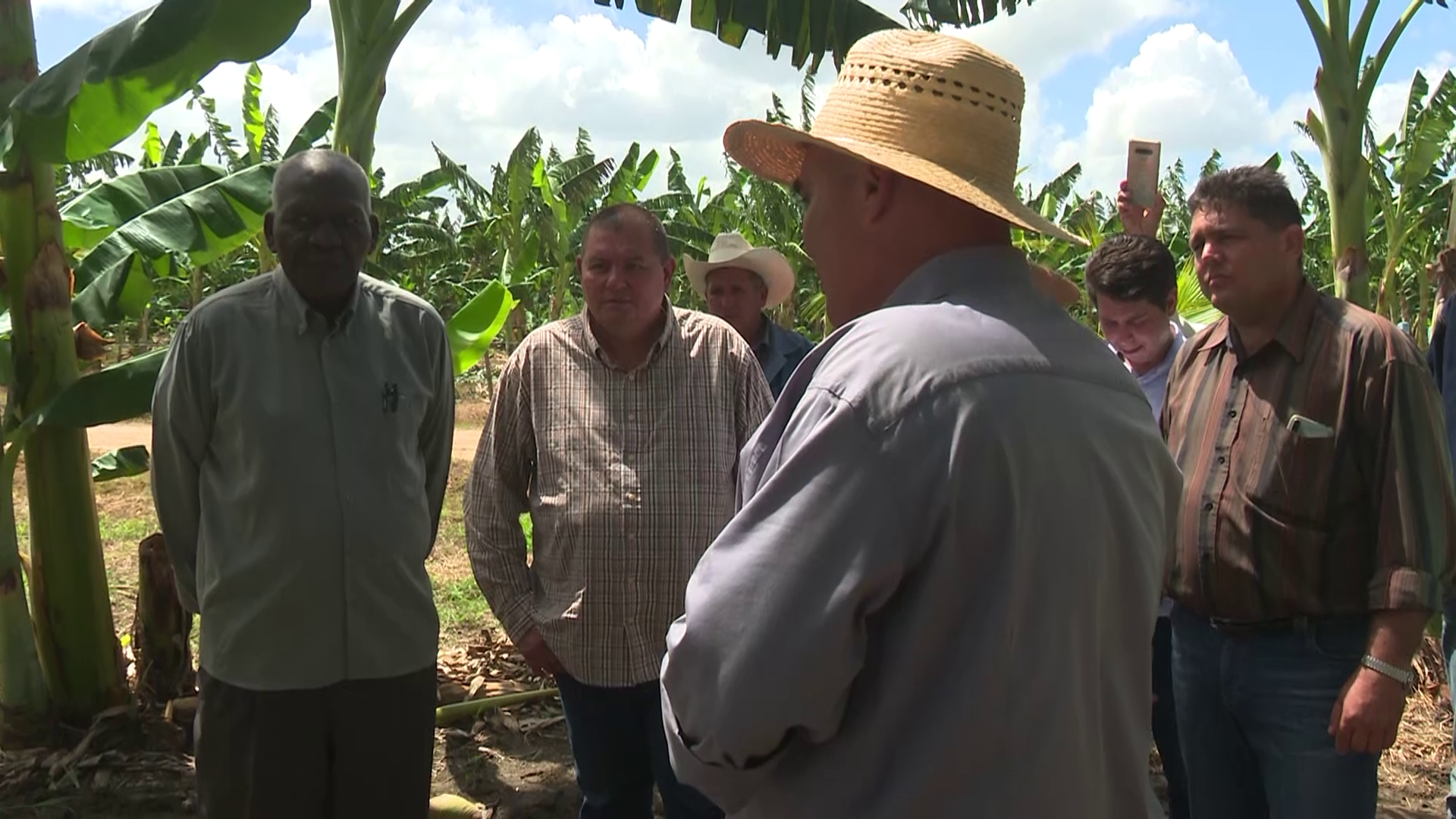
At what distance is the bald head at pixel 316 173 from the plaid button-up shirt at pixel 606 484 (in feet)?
2.03

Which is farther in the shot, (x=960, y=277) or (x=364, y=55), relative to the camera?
(x=364, y=55)

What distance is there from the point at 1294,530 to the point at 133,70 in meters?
3.38

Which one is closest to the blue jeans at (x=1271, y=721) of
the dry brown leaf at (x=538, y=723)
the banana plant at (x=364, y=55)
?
the dry brown leaf at (x=538, y=723)

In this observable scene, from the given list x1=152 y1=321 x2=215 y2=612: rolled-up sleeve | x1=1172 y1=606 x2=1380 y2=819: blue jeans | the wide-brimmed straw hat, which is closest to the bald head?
x1=152 y1=321 x2=215 y2=612: rolled-up sleeve

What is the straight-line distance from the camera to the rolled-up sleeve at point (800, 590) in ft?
4.04

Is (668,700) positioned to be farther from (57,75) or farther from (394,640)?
(57,75)

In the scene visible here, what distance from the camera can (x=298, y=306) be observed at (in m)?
2.78

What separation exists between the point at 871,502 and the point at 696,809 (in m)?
2.02

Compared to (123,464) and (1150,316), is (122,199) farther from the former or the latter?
(1150,316)

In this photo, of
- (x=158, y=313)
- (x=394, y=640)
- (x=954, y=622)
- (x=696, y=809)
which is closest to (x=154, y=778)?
(x=394, y=640)

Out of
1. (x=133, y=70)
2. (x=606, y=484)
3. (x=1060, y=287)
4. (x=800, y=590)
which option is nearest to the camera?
(x=800, y=590)

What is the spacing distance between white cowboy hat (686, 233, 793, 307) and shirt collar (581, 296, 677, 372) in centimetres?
117

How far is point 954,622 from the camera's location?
1270 mm

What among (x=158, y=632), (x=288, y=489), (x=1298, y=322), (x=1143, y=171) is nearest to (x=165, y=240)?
(x=158, y=632)
